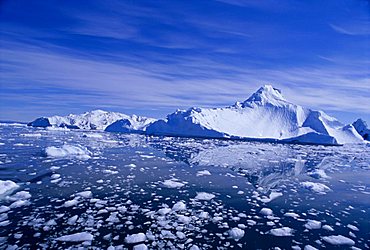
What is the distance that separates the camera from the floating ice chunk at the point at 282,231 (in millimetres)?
5195

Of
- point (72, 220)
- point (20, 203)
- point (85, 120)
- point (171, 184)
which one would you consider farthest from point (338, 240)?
point (85, 120)

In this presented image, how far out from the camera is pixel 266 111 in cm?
6216

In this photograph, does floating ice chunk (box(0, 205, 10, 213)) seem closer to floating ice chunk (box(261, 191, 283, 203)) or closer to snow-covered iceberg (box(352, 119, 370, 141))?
floating ice chunk (box(261, 191, 283, 203))

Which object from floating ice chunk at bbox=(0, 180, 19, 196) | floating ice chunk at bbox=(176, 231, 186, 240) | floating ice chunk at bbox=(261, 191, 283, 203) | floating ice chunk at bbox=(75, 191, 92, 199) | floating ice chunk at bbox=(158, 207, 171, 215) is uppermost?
floating ice chunk at bbox=(0, 180, 19, 196)

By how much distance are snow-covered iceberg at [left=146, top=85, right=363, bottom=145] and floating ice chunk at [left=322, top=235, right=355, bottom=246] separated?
46.8 metres

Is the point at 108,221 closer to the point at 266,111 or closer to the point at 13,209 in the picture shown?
the point at 13,209

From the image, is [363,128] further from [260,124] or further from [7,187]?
[7,187]

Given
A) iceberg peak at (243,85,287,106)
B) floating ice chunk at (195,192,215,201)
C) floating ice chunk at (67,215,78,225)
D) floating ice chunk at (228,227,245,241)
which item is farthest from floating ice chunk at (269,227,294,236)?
iceberg peak at (243,85,287,106)

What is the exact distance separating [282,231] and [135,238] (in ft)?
8.84

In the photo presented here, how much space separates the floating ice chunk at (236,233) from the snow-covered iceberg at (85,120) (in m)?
65.4

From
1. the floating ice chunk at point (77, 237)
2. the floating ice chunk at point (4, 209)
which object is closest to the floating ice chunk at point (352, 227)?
the floating ice chunk at point (77, 237)

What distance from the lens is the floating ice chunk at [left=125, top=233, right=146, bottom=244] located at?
464cm

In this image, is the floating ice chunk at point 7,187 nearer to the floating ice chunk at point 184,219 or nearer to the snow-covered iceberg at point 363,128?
the floating ice chunk at point 184,219

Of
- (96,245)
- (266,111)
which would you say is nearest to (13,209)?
(96,245)
